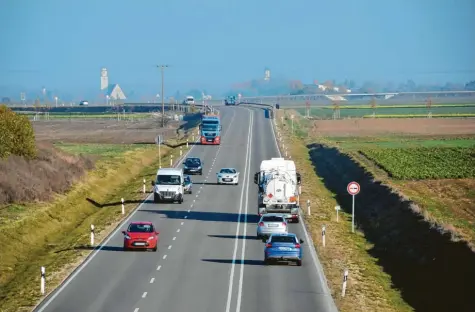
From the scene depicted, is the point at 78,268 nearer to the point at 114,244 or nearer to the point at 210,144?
the point at 114,244

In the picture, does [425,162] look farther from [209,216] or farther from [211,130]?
[209,216]

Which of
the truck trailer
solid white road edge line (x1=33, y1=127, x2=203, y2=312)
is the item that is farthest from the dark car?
the truck trailer

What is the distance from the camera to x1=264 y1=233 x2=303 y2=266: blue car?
3972cm

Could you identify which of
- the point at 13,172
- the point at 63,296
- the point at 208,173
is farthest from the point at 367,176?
the point at 63,296

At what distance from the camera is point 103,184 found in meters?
76.1

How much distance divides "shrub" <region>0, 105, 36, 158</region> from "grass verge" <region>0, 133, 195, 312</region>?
17.2 feet

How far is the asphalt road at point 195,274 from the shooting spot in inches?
1273

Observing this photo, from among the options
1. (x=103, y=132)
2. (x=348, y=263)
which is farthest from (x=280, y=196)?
(x=103, y=132)

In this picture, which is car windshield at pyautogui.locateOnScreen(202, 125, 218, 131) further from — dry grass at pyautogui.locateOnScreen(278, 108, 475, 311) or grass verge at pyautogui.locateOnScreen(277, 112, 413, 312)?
grass verge at pyautogui.locateOnScreen(277, 112, 413, 312)

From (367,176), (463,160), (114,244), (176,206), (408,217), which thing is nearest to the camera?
(114,244)

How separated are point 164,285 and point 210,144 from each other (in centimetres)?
7350

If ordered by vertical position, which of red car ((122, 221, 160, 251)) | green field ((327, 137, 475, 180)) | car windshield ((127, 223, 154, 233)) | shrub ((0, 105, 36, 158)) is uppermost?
shrub ((0, 105, 36, 158))

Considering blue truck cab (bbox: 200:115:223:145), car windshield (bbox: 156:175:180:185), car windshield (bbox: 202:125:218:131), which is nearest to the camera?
car windshield (bbox: 156:175:180:185)

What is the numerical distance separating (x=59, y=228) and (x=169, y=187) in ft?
28.5
